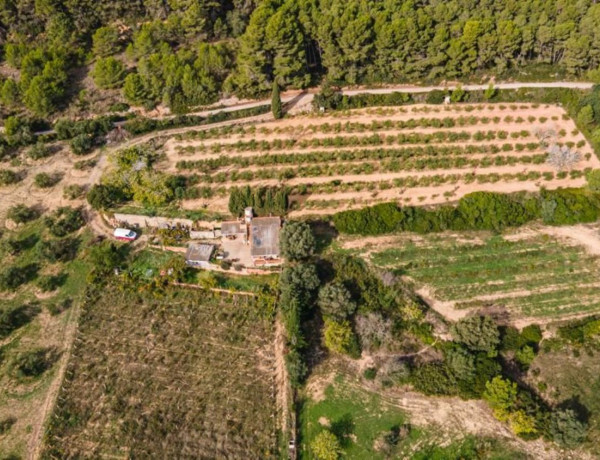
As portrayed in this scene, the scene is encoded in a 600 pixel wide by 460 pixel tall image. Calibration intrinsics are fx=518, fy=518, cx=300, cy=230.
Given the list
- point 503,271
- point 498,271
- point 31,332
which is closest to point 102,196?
point 31,332

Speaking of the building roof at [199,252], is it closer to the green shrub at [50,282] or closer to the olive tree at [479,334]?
the green shrub at [50,282]

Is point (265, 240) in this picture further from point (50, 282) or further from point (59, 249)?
point (50, 282)

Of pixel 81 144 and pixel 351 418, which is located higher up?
pixel 81 144

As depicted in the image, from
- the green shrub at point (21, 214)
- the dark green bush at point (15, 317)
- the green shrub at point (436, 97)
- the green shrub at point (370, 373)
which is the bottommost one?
the green shrub at point (370, 373)

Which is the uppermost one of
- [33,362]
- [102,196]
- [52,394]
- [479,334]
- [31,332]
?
[102,196]

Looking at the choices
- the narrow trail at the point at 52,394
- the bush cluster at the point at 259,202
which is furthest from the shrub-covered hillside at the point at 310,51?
the narrow trail at the point at 52,394

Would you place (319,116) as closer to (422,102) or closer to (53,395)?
(422,102)

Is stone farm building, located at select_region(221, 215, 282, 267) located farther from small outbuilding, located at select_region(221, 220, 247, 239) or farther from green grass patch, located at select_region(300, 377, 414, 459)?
green grass patch, located at select_region(300, 377, 414, 459)
